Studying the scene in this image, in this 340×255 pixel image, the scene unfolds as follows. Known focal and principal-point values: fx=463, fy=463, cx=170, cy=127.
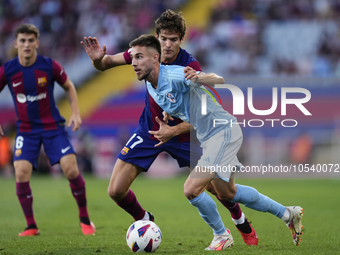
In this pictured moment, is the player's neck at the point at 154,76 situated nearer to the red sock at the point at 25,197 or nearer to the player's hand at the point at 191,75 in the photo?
the player's hand at the point at 191,75

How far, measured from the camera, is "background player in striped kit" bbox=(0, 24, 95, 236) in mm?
6156

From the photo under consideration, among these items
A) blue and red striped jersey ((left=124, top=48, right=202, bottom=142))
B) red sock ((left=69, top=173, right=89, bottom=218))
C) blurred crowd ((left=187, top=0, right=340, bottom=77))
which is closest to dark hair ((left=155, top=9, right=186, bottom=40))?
blue and red striped jersey ((left=124, top=48, right=202, bottom=142))

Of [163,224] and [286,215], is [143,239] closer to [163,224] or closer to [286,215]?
[286,215]

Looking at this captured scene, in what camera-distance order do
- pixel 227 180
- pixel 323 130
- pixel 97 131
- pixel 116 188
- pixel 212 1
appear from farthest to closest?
1. pixel 212 1
2. pixel 97 131
3. pixel 323 130
4. pixel 116 188
5. pixel 227 180

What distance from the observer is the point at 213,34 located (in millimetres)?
17984

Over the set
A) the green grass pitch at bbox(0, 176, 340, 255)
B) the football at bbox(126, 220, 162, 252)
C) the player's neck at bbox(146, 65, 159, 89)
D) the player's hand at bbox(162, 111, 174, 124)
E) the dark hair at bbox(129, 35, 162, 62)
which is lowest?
the green grass pitch at bbox(0, 176, 340, 255)

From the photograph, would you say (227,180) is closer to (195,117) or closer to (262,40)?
(195,117)

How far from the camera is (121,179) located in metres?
5.05

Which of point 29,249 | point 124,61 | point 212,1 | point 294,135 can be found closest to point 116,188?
point 29,249

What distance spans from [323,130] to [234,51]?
4413 millimetres

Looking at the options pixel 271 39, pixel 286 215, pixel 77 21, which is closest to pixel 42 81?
pixel 286 215

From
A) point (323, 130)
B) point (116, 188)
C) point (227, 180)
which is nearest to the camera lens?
point (227, 180)

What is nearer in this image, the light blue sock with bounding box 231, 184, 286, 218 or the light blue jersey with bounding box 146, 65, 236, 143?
the light blue jersey with bounding box 146, 65, 236, 143

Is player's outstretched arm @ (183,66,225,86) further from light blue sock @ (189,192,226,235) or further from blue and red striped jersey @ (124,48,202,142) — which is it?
light blue sock @ (189,192,226,235)
